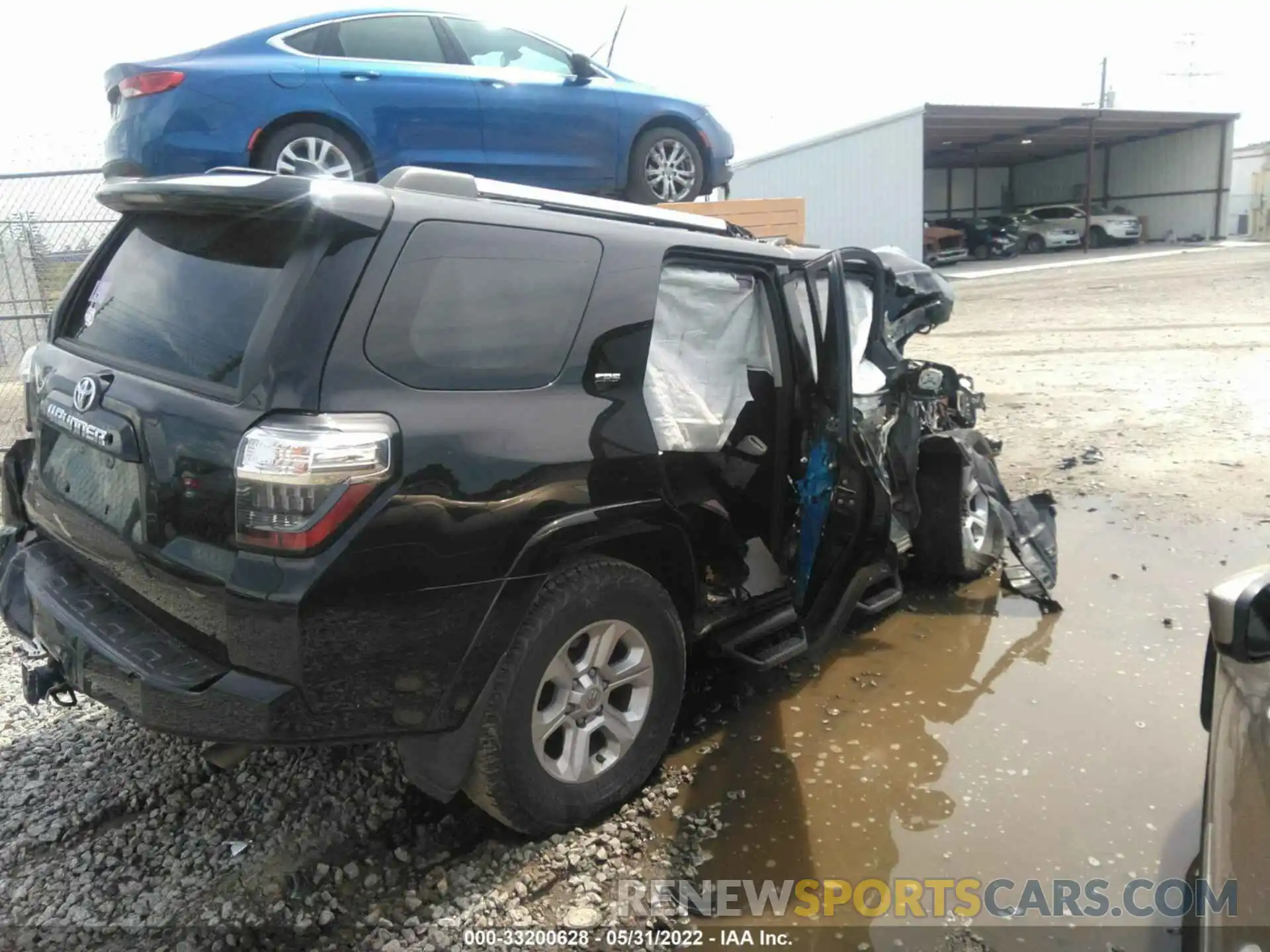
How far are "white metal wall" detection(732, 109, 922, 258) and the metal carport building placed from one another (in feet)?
0.09

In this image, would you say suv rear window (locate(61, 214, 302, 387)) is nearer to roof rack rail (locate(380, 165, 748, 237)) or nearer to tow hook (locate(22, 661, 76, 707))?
roof rack rail (locate(380, 165, 748, 237))

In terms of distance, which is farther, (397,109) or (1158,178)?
(1158,178)

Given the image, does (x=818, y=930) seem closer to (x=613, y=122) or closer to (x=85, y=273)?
(x=85, y=273)

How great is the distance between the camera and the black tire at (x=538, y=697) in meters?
2.58

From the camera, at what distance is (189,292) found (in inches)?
102

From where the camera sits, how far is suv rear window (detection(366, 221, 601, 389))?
240 cm

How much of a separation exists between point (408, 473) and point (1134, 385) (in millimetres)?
9080

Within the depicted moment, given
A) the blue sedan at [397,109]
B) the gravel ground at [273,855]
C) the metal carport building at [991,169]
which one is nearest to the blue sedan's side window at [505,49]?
the blue sedan at [397,109]

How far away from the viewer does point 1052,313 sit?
50.2 ft

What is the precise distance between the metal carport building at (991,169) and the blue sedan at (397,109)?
54.7 ft

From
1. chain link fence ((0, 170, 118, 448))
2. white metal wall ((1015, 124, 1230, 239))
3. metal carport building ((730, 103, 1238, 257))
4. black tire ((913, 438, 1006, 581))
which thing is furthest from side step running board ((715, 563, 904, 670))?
white metal wall ((1015, 124, 1230, 239))

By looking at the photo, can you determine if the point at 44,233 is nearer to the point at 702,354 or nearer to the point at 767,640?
the point at 702,354

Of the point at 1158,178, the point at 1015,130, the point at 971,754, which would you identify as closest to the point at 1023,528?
the point at 971,754

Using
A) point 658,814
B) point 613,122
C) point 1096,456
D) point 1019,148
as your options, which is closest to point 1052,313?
point 1096,456
